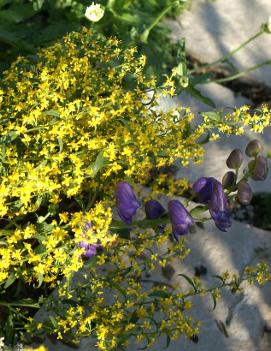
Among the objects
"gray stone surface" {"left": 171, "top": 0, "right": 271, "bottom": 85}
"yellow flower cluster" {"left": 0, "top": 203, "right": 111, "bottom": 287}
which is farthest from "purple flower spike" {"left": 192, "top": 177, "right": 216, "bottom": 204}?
"gray stone surface" {"left": 171, "top": 0, "right": 271, "bottom": 85}

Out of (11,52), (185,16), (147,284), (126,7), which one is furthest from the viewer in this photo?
(185,16)

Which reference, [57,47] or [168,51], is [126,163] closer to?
[57,47]

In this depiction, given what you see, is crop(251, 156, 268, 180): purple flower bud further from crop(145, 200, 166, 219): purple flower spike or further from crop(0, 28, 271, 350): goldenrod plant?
crop(145, 200, 166, 219): purple flower spike

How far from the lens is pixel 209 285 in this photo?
293cm

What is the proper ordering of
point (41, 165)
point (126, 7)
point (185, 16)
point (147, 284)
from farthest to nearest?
point (185, 16), point (126, 7), point (147, 284), point (41, 165)

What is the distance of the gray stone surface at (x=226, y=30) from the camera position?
12.7ft

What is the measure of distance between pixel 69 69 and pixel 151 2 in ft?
5.22

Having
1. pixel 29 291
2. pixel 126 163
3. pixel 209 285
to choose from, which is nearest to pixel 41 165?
pixel 126 163

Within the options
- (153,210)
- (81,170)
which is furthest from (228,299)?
(81,170)

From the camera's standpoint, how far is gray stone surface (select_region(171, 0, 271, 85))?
388 centimetres

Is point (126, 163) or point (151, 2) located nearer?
point (126, 163)

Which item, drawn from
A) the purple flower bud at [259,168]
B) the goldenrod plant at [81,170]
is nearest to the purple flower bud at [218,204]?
the goldenrod plant at [81,170]

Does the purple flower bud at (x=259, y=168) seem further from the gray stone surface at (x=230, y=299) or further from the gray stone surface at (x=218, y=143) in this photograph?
the gray stone surface at (x=218, y=143)

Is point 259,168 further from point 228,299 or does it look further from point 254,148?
point 228,299
